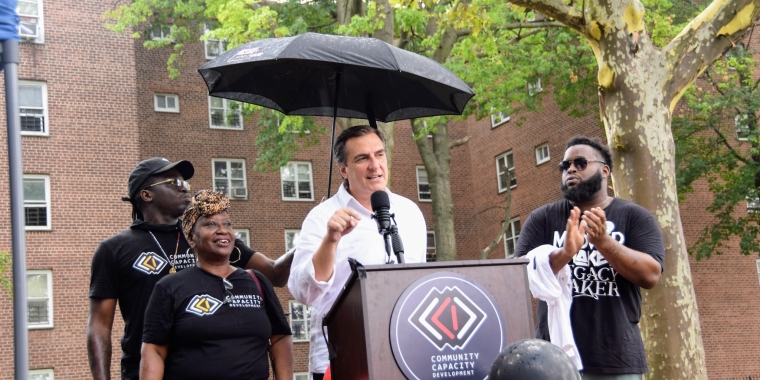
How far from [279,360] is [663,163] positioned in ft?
18.9

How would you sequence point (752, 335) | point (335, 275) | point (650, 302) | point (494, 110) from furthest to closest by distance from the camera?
point (752, 335) → point (494, 110) → point (650, 302) → point (335, 275)

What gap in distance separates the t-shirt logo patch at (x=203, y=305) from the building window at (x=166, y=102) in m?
28.7

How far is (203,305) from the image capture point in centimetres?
448

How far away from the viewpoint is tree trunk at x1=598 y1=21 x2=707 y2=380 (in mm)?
8641

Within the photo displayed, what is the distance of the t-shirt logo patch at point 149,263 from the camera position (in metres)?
4.97

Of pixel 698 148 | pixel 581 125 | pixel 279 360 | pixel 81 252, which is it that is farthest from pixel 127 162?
pixel 279 360

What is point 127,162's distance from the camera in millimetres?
28688

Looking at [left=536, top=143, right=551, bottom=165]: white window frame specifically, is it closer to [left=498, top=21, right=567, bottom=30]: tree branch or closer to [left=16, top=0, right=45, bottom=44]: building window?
[left=498, top=21, right=567, bottom=30]: tree branch

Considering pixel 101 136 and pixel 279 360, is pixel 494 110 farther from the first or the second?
pixel 279 360

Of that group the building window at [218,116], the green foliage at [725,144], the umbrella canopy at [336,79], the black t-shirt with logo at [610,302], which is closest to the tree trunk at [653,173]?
the black t-shirt with logo at [610,302]

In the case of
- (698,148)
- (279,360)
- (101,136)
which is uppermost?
(101,136)

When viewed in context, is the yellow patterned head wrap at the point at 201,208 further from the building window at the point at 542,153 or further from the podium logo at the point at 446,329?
the building window at the point at 542,153

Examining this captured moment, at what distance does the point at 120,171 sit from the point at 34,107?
127 inches

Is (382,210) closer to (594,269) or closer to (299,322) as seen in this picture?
(594,269)
